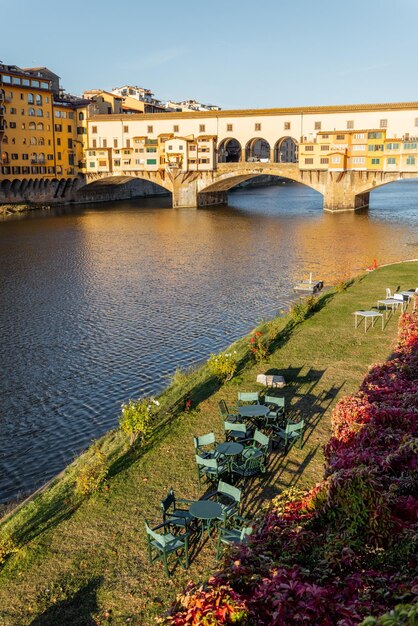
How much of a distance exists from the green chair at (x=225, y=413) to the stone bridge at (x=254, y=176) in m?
68.2

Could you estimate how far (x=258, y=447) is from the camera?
1398 centimetres

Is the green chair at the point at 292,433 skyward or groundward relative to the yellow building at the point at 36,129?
groundward

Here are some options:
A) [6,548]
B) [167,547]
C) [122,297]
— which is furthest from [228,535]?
[122,297]

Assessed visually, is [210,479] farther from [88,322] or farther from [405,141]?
[405,141]

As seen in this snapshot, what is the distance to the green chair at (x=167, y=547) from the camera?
994cm

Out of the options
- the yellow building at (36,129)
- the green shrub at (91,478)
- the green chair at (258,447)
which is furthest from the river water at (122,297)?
the yellow building at (36,129)

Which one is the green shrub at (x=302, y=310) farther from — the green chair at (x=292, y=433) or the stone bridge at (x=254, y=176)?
the stone bridge at (x=254, y=176)

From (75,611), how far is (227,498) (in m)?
3.97

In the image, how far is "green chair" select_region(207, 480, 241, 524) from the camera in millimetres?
10742

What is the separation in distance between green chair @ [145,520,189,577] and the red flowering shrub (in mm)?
1992

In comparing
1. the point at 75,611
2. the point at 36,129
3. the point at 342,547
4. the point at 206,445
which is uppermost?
the point at 36,129

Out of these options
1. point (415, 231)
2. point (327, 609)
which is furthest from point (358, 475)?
point (415, 231)

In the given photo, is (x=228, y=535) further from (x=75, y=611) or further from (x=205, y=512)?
(x=75, y=611)

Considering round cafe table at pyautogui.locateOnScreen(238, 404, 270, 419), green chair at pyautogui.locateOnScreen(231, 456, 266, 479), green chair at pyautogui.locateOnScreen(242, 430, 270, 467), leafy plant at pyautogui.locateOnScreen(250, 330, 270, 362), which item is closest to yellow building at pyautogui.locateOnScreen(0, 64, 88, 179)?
leafy plant at pyautogui.locateOnScreen(250, 330, 270, 362)
